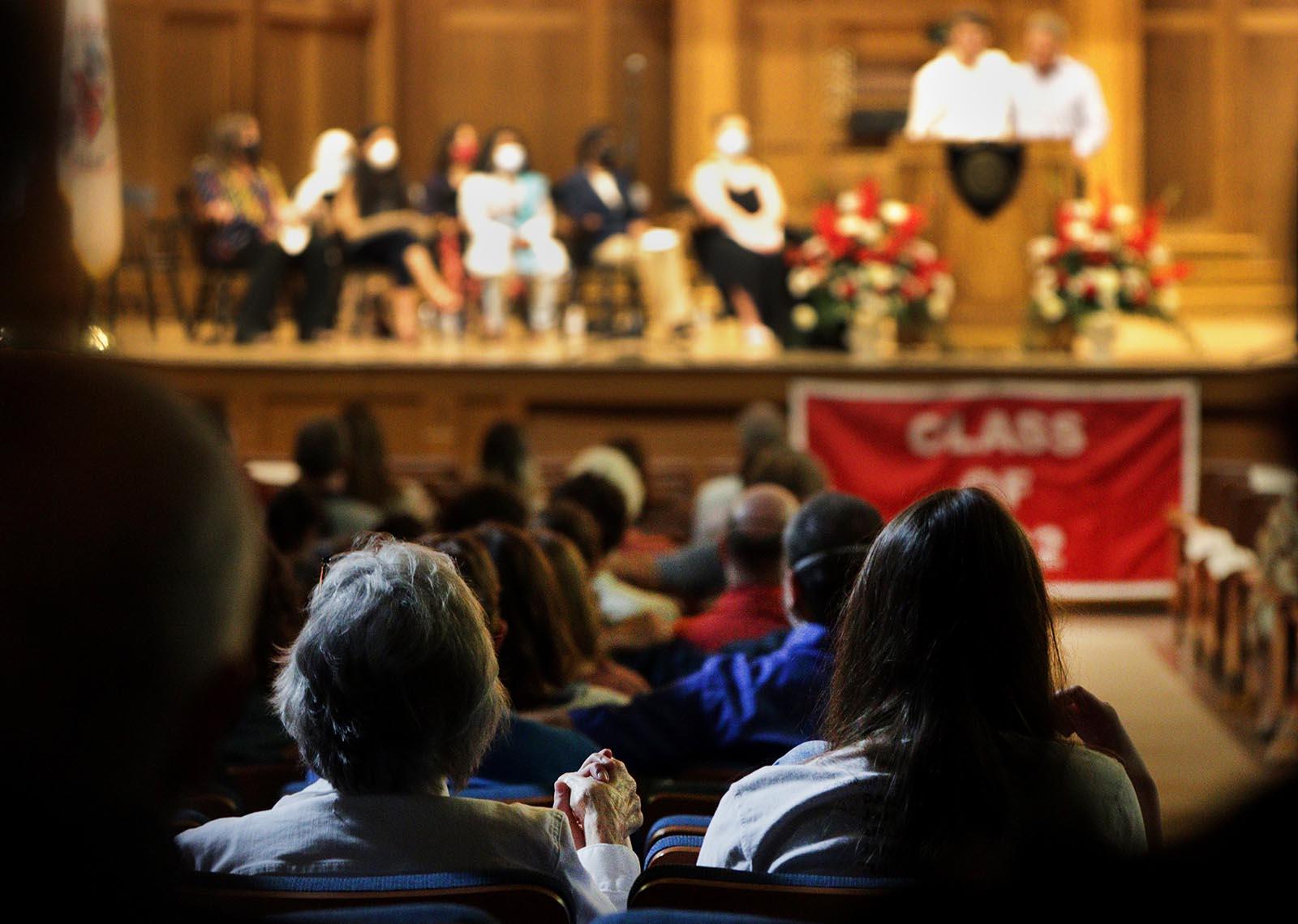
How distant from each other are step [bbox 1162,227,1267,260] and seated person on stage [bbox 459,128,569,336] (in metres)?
4.03

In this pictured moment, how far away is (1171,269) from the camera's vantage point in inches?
302

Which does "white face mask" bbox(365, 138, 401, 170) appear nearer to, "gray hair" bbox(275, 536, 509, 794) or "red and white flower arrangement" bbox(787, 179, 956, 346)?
"red and white flower arrangement" bbox(787, 179, 956, 346)

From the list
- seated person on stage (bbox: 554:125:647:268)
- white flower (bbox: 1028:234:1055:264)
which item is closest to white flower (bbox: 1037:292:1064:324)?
white flower (bbox: 1028:234:1055:264)

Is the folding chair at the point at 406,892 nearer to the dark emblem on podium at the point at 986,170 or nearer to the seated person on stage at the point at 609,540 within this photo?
the seated person on stage at the point at 609,540

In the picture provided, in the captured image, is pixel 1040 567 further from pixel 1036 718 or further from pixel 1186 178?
pixel 1186 178

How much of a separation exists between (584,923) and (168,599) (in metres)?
1.00

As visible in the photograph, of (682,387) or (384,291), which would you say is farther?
(384,291)

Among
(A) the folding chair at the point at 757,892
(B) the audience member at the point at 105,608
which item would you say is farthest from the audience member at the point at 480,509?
(B) the audience member at the point at 105,608

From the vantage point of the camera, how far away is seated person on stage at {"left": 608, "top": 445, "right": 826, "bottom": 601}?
386 centimetres

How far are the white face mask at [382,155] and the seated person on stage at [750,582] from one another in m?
6.40

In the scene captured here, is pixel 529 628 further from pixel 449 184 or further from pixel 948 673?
pixel 449 184

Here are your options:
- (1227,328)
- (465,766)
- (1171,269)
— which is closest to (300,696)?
(465,766)

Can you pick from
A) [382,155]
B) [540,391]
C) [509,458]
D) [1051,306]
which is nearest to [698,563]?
[509,458]

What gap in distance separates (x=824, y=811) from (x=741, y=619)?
1.46 m
